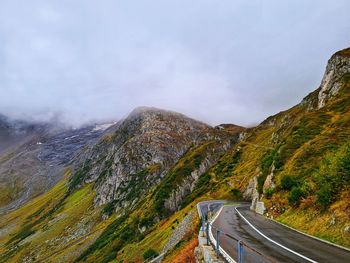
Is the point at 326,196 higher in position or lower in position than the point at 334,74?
lower

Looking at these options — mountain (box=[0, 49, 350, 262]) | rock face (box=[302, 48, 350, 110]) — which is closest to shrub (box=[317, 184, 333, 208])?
mountain (box=[0, 49, 350, 262])

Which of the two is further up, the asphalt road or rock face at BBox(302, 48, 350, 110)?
rock face at BBox(302, 48, 350, 110)

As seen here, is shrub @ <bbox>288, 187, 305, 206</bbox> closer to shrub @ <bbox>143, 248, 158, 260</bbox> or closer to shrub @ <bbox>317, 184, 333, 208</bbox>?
shrub @ <bbox>317, 184, 333, 208</bbox>

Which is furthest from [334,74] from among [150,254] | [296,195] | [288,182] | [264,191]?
[296,195]

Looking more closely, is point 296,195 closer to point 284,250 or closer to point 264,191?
point 264,191

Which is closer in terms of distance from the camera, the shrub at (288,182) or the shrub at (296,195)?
the shrub at (296,195)

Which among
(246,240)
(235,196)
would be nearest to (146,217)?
(235,196)

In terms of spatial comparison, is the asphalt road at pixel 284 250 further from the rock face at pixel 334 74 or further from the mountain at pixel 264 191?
the rock face at pixel 334 74

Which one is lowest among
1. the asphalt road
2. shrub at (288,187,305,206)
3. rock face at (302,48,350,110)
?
the asphalt road

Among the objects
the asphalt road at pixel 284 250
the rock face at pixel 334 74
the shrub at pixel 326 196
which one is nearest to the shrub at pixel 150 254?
the asphalt road at pixel 284 250

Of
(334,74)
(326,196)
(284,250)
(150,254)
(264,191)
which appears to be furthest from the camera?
(334,74)

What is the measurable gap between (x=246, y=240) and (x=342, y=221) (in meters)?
5.63

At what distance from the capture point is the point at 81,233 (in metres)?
180

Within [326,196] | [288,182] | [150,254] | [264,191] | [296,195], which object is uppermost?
[288,182]
